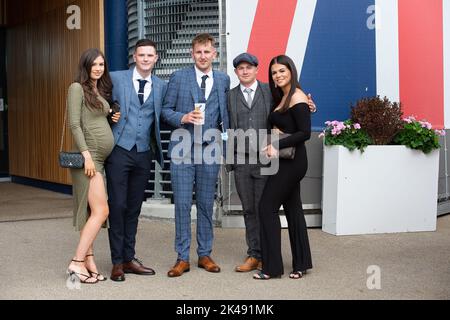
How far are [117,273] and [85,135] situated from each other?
105 cm

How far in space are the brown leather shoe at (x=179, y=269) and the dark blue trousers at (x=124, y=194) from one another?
1.12 ft

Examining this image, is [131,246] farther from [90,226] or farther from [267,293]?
[267,293]

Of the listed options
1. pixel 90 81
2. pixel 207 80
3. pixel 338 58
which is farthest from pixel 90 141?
pixel 338 58

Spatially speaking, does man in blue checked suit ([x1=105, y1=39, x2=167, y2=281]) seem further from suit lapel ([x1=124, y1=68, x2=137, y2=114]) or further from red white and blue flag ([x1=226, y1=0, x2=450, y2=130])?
red white and blue flag ([x1=226, y1=0, x2=450, y2=130])

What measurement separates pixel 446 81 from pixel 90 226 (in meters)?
5.31

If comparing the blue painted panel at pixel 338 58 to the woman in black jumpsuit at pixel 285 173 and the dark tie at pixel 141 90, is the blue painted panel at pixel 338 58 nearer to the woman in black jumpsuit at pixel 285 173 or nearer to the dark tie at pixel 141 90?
the woman in black jumpsuit at pixel 285 173

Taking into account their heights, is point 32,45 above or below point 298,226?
above

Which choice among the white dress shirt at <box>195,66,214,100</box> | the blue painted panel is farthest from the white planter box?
the white dress shirt at <box>195,66,214,100</box>

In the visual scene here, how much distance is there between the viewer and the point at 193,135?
5363mm

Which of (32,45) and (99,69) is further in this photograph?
(32,45)

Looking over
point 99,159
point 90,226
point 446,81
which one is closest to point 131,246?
point 90,226

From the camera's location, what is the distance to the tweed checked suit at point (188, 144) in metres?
5.37

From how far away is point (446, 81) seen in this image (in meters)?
8.55

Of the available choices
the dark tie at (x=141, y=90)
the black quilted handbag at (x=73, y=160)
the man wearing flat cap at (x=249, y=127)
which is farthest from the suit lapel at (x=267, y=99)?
the black quilted handbag at (x=73, y=160)
